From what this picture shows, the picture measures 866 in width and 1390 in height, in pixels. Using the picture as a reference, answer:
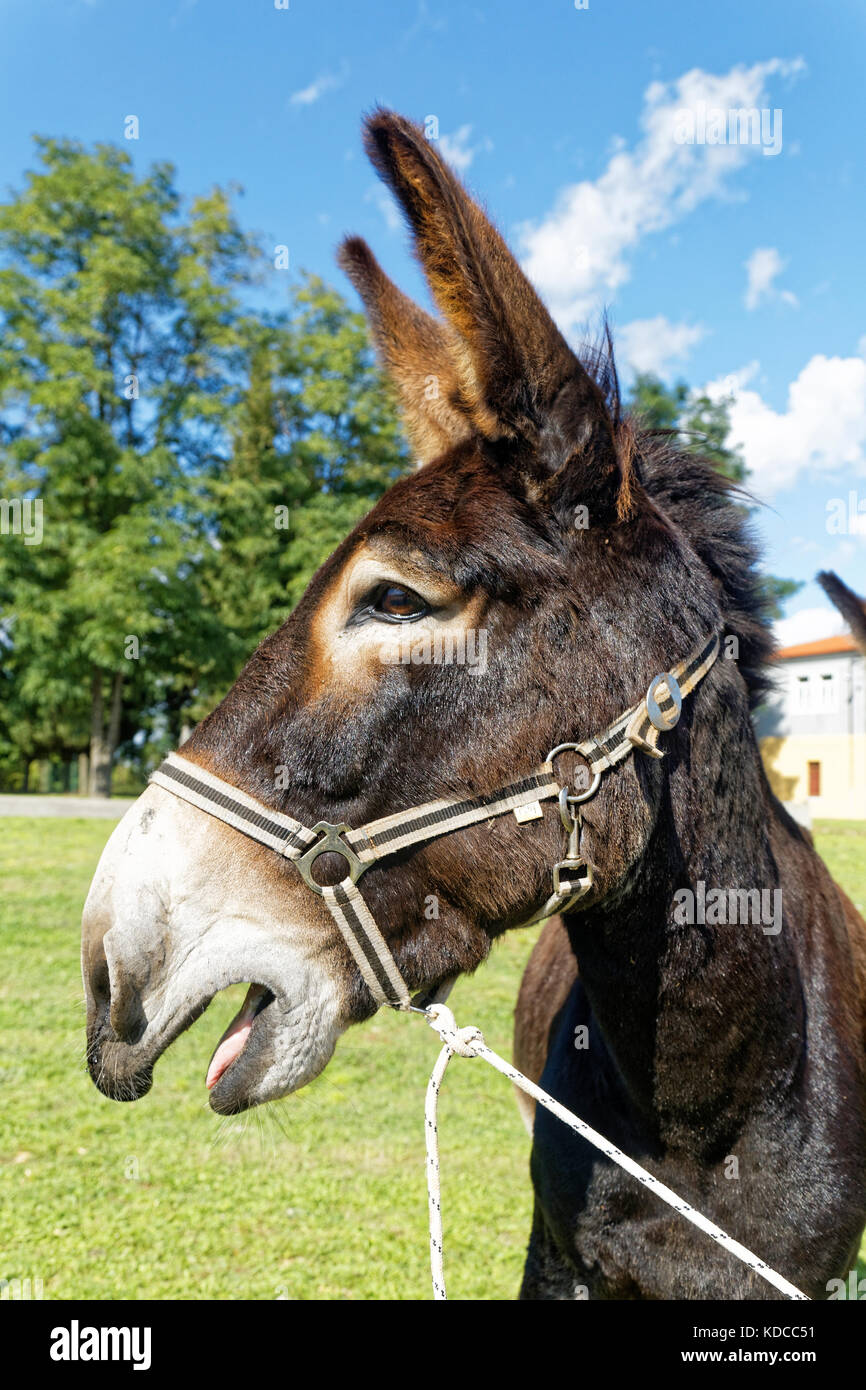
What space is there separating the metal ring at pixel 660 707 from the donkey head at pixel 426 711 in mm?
41

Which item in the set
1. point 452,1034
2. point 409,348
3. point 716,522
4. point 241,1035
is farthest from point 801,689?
point 241,1035

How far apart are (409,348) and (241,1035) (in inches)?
77.1

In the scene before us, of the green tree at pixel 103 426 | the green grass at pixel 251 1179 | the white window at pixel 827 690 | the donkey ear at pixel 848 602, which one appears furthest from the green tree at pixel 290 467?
the donkey ear at pixel 848 602

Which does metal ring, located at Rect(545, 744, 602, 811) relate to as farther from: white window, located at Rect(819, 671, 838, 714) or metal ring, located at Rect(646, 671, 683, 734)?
white window, located at Rect(819, 671, 838, 714)

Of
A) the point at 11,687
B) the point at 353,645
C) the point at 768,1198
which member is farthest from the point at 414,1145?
the point at 11,687

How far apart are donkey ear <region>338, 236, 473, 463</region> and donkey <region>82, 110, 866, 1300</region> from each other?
55 millimetres

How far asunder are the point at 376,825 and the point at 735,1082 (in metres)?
1.19

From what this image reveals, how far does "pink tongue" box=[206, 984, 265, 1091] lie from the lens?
1975mm

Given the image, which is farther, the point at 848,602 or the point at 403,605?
the point at 848,602

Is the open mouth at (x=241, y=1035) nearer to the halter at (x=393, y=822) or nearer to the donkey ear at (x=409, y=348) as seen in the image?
the halter at (x=393, y=822)

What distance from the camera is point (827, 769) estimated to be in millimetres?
39938

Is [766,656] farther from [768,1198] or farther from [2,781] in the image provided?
[2,781]

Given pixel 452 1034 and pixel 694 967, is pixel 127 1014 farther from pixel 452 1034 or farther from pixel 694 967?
pixel 694 967

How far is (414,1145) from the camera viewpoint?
630 cm
